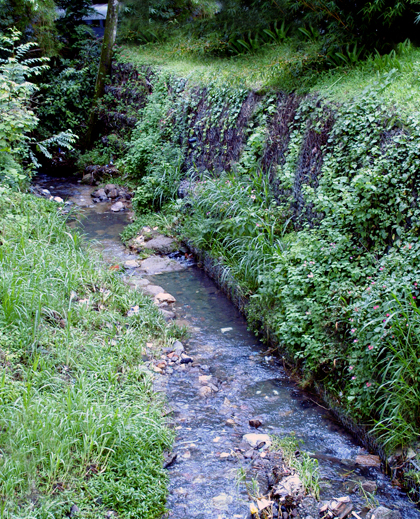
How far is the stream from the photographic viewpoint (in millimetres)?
3162

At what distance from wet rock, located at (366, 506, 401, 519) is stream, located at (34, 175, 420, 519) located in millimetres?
118

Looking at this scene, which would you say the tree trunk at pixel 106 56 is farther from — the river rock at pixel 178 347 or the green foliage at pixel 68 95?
the river rock at pixel 178 347

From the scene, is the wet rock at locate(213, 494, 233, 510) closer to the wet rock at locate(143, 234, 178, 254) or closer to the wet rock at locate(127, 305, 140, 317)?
the wet rock at locate(127, 305, 140, 317)

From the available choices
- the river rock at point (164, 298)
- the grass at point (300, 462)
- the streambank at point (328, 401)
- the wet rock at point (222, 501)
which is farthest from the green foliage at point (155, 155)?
the wet rock at point (222, 501)

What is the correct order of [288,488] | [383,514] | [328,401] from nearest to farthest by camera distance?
[383,514] → [288,488] → [328,401]

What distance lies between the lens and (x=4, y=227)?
5746 millimetres

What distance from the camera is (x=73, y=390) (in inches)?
136

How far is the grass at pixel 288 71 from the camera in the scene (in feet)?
17.1

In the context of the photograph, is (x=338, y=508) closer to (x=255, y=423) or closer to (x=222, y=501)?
(x=222, y=501)

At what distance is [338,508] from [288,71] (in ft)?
19.3

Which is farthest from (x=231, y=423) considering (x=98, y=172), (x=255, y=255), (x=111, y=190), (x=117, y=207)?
(x=98, y=172)

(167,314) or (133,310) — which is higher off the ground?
(133,310)

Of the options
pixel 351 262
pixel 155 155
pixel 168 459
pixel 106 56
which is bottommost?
pixel 168 459

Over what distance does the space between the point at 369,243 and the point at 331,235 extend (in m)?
0.37
